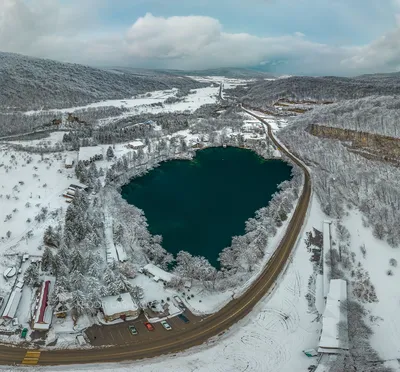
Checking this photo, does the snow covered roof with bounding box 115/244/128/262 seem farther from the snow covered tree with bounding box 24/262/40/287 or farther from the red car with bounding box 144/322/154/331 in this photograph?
the red car with bounding box 144/322/154/331

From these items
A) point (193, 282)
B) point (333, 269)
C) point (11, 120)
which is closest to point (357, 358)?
point (333, 269)

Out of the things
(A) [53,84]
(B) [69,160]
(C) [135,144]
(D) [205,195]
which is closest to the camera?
(D) [205,195]

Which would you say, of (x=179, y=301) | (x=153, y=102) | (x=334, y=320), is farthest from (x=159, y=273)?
(x=153, y=102)

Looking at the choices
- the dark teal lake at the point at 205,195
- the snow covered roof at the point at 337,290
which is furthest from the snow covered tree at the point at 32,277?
the snow covered roof at the point at 337,290

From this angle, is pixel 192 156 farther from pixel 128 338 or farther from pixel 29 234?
pixel 128 338

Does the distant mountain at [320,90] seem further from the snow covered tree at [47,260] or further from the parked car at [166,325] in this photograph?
the parked car at [166,325]

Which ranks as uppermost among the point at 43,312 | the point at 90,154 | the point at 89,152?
the point at 89,152

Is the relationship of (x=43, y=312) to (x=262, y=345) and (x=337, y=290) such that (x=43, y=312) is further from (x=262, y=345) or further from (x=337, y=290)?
(x=337, y=290)
